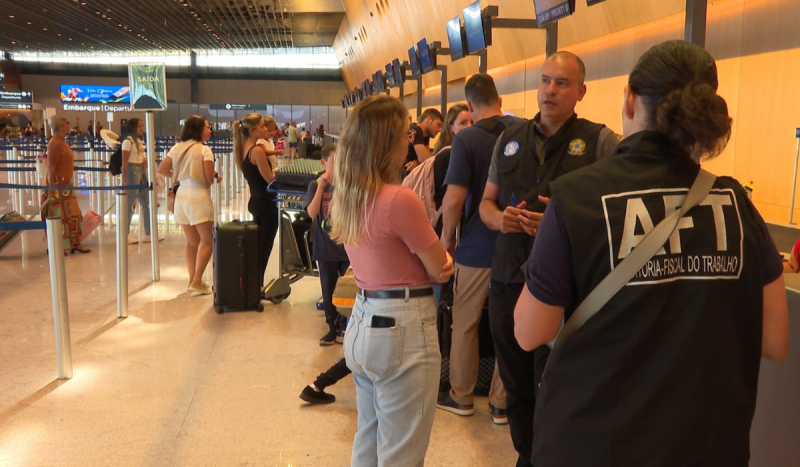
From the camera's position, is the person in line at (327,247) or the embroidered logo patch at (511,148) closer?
the embroidered logo patch at (511,148)

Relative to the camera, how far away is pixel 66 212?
8.30 metres

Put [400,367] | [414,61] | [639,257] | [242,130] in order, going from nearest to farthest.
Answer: [639,257] → [400,367] → [242,130] → [414,61]

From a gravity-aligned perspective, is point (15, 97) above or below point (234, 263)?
above

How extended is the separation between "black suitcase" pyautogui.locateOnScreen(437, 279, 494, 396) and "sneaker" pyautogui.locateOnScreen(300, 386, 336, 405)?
68cm

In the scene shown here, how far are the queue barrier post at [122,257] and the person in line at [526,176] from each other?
3593mm

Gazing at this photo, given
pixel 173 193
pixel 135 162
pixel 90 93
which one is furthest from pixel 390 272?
pixel 90 93

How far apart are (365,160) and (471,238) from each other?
1.47 metres

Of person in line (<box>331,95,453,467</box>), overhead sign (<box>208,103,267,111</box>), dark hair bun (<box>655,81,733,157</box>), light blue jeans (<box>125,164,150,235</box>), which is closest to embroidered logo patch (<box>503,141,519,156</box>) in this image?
person in line (<box>331,95,453,467</box>)

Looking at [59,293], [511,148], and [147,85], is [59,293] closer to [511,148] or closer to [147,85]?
[511,148]

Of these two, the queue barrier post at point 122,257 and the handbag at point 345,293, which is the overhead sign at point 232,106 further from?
the handbag at point 345,293

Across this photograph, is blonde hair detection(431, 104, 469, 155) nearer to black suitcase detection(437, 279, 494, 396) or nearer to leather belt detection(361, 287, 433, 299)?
black suitcase detection(437, 279, 494, 396)

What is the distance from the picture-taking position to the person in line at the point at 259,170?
5945 mm

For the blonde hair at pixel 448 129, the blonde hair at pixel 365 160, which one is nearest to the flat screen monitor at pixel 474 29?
the blonde hair at pixel 448 129

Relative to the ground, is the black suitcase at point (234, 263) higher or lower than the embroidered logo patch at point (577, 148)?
lower
